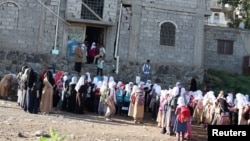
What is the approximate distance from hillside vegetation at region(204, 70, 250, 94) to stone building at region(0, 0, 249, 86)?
1460mm

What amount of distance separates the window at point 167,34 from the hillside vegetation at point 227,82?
118 inches

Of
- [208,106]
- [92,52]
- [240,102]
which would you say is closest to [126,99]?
[208,106]

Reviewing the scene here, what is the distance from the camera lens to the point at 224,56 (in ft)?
83.8

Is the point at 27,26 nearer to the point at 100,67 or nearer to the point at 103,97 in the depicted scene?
the point at 100,67

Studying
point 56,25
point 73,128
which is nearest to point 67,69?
point 56,25

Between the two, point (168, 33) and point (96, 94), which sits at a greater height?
point (168, 33)

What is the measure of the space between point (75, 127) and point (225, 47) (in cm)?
1532

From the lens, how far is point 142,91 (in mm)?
15266

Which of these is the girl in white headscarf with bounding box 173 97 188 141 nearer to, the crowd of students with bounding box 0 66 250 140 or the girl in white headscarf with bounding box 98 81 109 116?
the crowd of students with bounding box 0 66 250 140

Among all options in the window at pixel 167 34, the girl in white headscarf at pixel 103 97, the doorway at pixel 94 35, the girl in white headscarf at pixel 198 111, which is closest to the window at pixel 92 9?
the doorway at pixel 94 35

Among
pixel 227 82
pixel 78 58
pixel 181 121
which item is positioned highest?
pixel 78 58

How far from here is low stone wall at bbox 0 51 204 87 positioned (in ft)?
62.9

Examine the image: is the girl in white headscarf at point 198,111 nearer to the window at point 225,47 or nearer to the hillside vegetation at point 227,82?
the hillside vegetation at point 227,82

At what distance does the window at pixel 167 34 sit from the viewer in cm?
2116
